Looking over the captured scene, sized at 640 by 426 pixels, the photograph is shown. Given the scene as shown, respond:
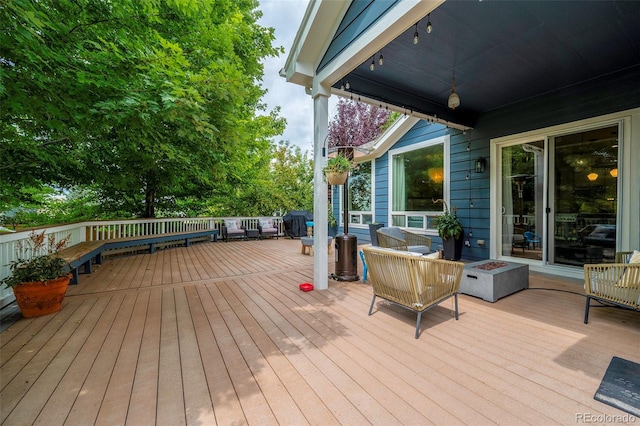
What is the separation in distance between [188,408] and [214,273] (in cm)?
348

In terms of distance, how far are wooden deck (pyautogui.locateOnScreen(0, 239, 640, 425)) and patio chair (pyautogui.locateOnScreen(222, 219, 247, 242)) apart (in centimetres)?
564

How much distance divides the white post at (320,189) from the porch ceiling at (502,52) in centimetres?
45

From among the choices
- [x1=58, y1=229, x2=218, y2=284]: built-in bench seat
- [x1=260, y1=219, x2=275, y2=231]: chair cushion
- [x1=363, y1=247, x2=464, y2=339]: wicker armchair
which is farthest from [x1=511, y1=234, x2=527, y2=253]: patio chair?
[x1=260, y1=219, x2=275, y2=231]: chair cushion

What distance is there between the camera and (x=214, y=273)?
4.81m

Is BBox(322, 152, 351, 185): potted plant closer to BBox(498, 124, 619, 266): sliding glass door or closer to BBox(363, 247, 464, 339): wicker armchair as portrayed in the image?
BBox(363, 247, 464, 339): wicker armchair

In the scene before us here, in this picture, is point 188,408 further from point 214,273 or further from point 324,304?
point 214,273

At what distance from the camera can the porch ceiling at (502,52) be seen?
2.66m

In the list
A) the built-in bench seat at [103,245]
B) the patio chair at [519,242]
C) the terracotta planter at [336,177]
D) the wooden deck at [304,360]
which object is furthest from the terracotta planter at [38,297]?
the patio chair at [519,242]

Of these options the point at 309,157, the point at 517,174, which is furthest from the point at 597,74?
the point at 309,157

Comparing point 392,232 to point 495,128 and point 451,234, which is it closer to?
point 451,234

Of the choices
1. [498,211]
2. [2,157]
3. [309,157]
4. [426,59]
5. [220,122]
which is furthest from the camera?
[309,157]

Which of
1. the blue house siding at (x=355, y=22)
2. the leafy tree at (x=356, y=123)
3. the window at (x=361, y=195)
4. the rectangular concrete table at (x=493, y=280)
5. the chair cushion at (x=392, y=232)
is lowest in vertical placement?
the rectangular concrete table at (x=493, y=280)

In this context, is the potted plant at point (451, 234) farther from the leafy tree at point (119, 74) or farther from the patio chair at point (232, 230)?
the patio chair at point (232, 230)

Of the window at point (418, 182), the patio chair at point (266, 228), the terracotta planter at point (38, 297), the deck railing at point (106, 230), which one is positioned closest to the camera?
the terracotta planter at point (38, 297)
